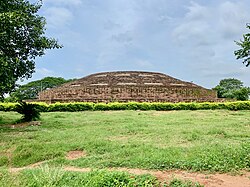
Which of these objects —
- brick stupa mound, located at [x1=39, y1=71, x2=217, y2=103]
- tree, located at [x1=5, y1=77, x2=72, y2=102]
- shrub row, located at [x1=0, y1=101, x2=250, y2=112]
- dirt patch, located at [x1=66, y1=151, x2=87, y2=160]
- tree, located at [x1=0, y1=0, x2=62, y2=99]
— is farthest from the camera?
tree, located at [x1=5, y1=77, x2=72, y2=102]

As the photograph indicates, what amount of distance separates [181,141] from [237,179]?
2596 millimetres

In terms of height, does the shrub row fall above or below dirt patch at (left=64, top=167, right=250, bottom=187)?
above

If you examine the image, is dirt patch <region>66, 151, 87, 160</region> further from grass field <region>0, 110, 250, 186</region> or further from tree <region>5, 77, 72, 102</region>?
tree <region>5, 77, 72, 102</region>

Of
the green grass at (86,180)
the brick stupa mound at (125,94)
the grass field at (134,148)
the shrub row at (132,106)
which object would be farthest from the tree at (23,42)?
the brick stupa mound at (125,94)

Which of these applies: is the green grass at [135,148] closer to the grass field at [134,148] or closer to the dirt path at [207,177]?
the grass field at [134,148]

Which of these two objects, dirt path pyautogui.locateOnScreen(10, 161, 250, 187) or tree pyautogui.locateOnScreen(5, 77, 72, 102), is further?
tree pyautogui.locateOnScreen(5, 77, 72, 102)

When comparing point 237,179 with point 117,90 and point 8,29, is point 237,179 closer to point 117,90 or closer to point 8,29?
point 8,29

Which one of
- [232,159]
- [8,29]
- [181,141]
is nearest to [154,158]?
[232,159]

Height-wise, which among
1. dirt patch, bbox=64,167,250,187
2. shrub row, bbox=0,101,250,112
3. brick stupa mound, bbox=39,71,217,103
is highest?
brick stupa mound, bbox=39,71,217,103

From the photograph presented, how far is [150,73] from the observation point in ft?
89.3

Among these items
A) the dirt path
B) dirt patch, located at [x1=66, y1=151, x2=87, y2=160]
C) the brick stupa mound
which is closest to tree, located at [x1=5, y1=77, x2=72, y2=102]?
the brick stupa mound

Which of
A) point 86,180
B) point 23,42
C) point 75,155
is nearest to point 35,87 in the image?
point 23,42

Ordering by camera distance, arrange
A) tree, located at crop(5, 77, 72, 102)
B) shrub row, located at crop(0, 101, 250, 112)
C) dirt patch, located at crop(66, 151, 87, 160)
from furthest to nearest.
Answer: tree, located at crop(5, 77, 72, 102), shrub row, located at crop(0, 101, 250, 112), dirt patch, located at crop(66, 151, 87, 160)

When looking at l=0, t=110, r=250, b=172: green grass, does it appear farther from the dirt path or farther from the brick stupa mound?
the brick stupa mound
